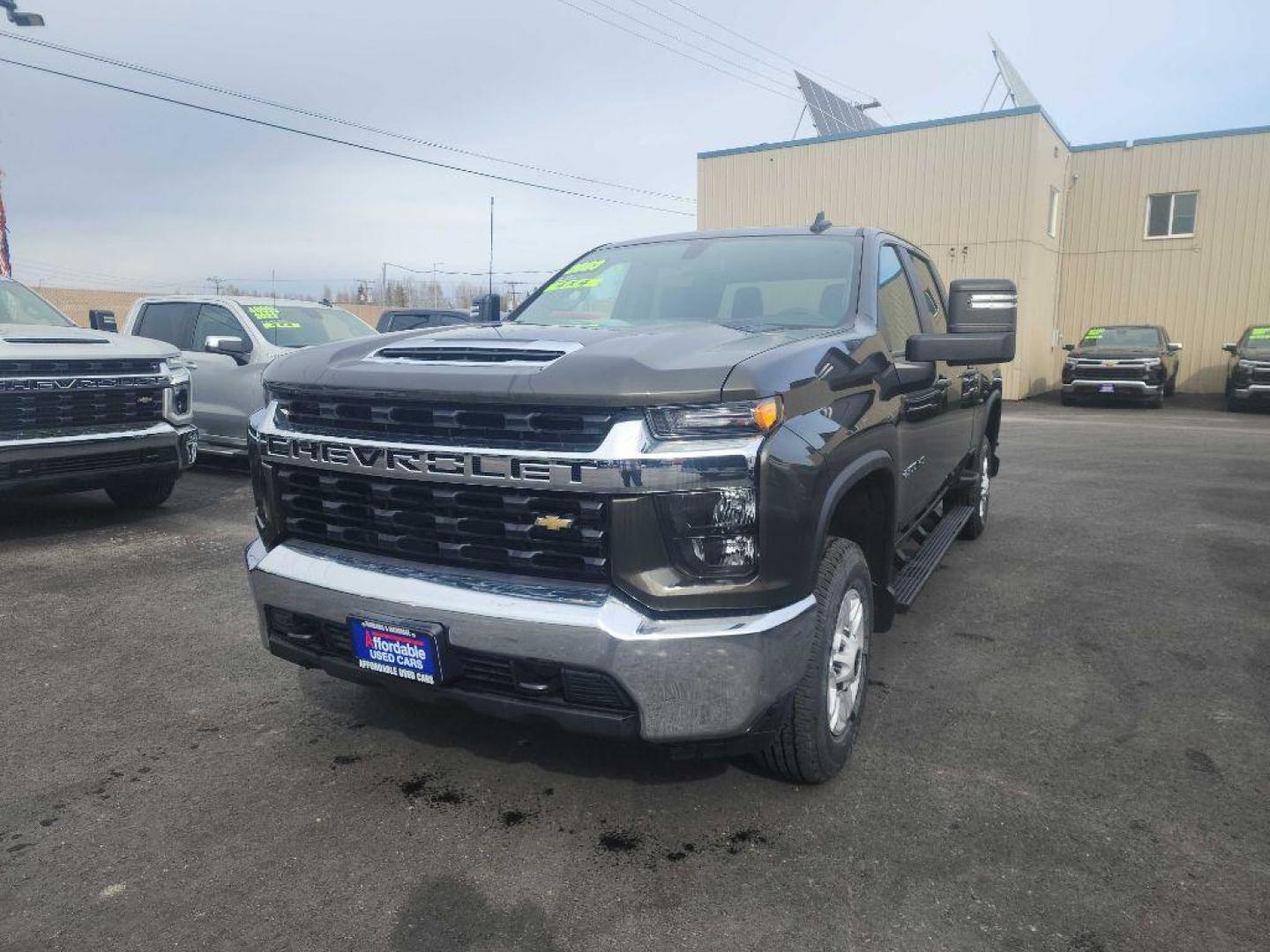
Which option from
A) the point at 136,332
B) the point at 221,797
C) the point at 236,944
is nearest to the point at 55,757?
the point at 221,797

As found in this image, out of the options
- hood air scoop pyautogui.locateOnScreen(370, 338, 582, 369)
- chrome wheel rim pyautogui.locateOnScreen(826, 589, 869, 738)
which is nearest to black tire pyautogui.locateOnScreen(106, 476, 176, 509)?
hood air scoop pyautogui.locateOnScreen(370, 338, 582, 369)

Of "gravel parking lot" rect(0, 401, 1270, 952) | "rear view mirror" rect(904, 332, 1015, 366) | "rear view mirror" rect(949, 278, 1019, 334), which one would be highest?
"rear view mirror" rect(949, 278, 1019, 334)

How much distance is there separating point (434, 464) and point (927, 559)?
2796 millimetres

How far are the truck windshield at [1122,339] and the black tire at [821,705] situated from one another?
18.5 metres

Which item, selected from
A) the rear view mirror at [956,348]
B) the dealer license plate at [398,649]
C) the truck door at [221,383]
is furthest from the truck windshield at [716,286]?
the truck door at [221,383]

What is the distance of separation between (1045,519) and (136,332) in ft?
31.6

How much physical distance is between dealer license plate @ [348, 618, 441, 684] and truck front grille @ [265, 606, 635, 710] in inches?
1.7

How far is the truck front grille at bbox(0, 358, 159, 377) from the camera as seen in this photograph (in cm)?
581

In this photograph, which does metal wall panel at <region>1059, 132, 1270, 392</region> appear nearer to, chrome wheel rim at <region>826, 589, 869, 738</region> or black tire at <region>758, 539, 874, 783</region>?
chrome wheel rim at <region>826, 589, 869, 738</region>

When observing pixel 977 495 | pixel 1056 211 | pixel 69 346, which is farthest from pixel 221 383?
pixel 1056 211

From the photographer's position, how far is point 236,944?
2158 mm

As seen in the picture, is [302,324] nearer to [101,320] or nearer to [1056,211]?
[101,320]

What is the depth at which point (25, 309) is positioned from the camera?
23.5 feet

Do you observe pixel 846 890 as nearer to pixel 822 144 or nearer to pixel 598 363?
pixel 598 363
